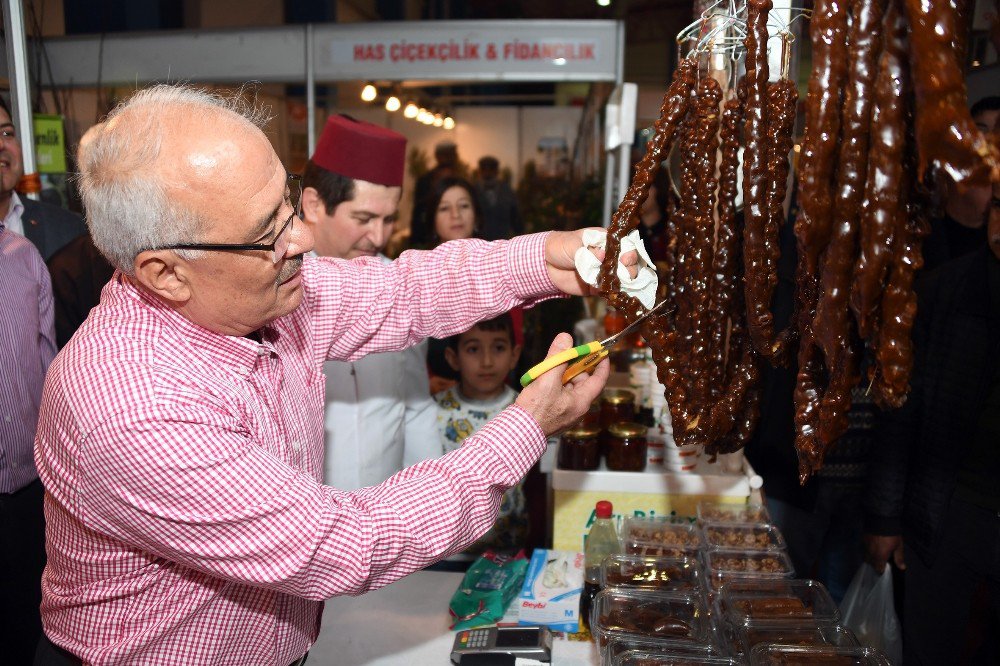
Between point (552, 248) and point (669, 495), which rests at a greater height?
point (552, 248)

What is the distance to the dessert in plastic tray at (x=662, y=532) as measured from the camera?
1.98m

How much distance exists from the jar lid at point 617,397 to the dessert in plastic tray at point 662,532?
492 mm

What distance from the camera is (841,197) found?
1007mm

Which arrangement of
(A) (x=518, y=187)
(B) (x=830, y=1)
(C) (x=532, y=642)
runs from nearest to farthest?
(B) (x=830, y=1) → (C) (x=532, y=642) → (A) (x=518, y=187)

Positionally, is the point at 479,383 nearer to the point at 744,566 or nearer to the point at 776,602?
the point at 744,566

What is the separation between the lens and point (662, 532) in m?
2.05

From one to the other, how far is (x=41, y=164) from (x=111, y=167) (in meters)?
4.37

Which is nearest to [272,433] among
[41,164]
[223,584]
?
[223,584]

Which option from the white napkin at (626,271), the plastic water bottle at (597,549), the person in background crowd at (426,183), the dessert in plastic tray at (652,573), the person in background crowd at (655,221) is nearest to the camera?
the white napkin at (626,271)

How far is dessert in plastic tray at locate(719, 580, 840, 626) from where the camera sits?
163 centimetres

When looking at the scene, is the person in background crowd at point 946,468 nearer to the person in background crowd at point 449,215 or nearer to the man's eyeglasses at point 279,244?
the person in background crowd at point 449,215

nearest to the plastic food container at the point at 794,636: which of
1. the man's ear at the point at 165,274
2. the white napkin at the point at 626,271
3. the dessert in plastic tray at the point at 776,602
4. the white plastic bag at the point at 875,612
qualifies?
the dessert in plastic tray at the point at 776,602

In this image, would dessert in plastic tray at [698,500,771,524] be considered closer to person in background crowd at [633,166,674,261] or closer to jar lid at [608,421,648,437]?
jar lid at [608,421,648,437]

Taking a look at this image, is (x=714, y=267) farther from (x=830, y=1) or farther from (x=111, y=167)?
(x=111, y=167)
